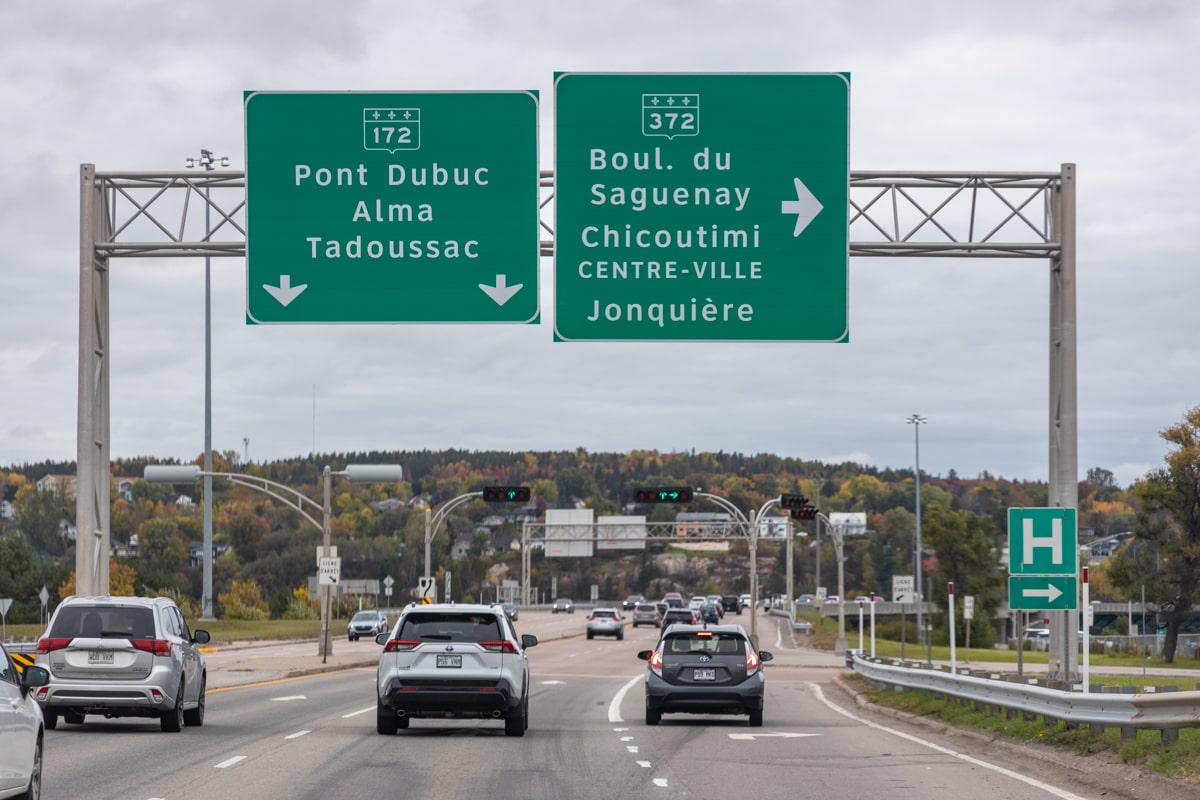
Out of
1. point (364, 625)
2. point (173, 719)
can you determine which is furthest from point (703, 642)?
point (364, 625)

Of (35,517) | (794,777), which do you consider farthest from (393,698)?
(35,517)

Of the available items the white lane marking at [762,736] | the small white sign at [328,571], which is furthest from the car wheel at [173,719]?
the small white sign at [328,571]

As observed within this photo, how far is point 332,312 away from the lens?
76.3ft

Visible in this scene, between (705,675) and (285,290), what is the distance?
8509 mm

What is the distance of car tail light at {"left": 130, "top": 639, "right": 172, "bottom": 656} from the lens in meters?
21.6

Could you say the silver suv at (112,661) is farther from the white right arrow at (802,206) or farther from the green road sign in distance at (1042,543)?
the green road sign in distance at (1042,543)

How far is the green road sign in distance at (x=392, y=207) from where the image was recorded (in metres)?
23.2

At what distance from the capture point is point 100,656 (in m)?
21.6

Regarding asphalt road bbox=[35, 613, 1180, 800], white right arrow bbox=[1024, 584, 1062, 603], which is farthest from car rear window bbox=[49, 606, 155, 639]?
white right arrow bbox=[1024, 584, 1062, 603]

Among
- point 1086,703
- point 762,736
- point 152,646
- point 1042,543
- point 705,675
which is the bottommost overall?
point 762,736

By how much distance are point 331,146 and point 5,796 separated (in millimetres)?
14083

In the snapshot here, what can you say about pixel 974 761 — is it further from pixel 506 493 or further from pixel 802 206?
pixel 506 493

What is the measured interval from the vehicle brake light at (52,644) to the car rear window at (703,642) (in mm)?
8708

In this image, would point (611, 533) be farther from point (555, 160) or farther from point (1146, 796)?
point (1146, 796)
